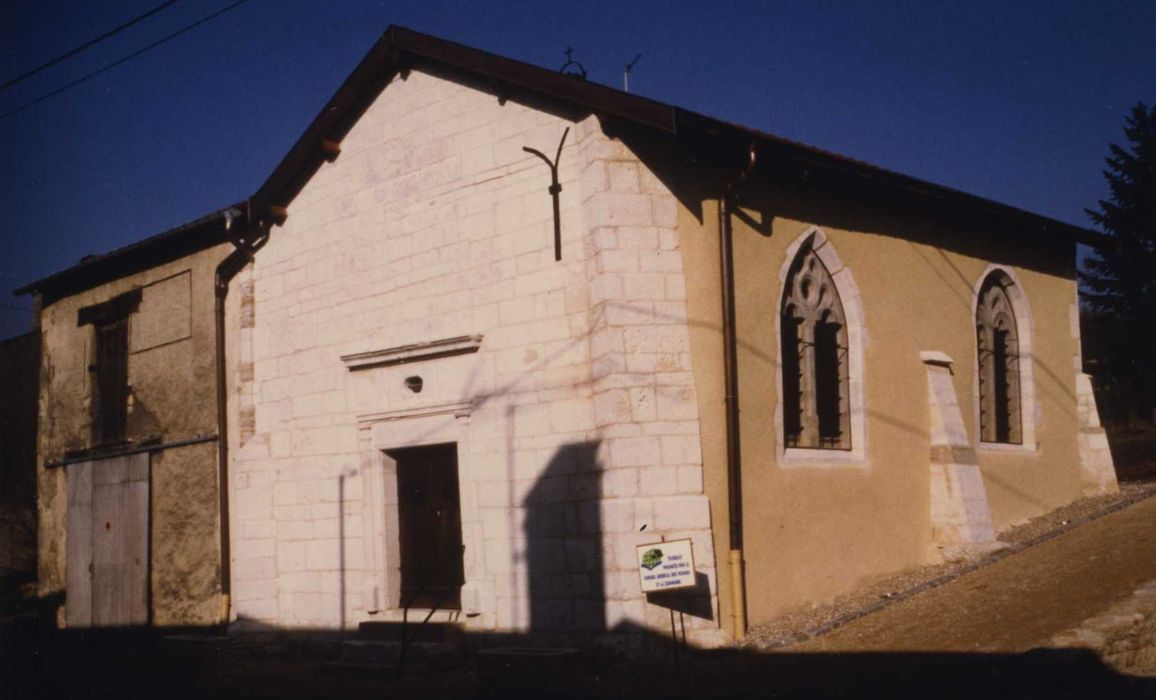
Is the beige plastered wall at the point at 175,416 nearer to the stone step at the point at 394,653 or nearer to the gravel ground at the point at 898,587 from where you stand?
the stone step at the point at 394,653

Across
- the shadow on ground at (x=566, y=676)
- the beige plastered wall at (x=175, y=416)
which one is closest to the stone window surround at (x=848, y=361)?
the shadow on ground at (x=566, y=676)

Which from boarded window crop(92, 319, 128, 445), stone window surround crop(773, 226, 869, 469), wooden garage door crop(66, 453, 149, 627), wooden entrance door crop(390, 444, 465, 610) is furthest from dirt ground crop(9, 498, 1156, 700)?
boarded window crop(92, 319, 128, 445)

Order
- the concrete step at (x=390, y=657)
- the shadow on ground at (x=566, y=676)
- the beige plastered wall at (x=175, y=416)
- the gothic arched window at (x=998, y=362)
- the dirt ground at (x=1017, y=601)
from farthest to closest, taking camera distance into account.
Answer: the gothic arched window at (x=998, y=362)
the beige plastered wall at (x=175, y=416)
the concrete step at (x=390, y=657)
the dirt ground at (x=1017, y=601)
the shadow on ground at (x=566, y=676)

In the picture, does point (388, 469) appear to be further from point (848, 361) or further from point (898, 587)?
point (898, 587)

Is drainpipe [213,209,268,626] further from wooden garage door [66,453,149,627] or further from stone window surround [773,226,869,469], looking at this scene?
stone window surround [773,226,869,469]

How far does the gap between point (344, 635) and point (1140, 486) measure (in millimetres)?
12625

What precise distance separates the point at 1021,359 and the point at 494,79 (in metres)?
9.23

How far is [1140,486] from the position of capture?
17.1m

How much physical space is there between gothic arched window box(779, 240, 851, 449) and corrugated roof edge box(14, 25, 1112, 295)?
4.28ft

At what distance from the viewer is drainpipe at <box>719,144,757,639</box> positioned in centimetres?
991

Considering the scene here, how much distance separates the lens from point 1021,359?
15.8 m

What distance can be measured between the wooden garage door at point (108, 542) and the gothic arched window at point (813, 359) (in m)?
9.15

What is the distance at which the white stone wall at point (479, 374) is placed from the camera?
9.87 metres

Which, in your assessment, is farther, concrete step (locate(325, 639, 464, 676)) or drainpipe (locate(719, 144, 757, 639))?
concrete step (locate(325, 639, 464, 676))
